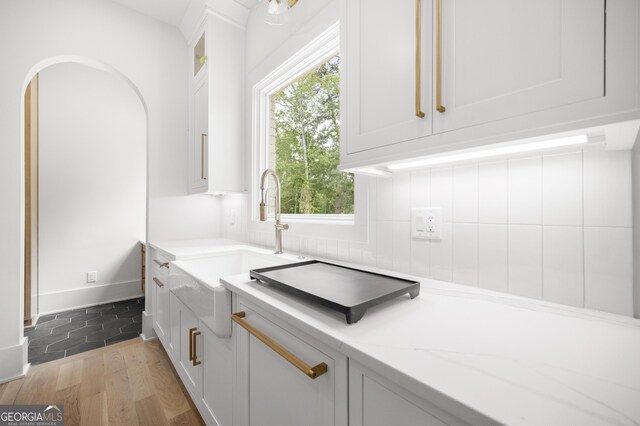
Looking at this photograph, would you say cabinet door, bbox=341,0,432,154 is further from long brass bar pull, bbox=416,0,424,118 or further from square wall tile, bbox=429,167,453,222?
square wall tile, bbox=429,167,453,222

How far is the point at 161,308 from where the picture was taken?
6.73ft

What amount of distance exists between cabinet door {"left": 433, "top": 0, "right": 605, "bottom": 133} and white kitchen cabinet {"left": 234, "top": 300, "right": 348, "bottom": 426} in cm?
67

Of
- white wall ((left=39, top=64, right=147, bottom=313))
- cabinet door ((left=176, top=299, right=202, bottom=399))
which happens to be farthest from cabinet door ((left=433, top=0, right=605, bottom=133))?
white wall ((left=39, top=64, right=147, bottom=313))

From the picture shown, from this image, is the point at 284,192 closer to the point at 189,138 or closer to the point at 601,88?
the point at 189,138

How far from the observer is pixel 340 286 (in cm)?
93

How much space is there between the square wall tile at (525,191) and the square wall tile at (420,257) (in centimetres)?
31

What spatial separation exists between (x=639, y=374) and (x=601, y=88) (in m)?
0.50

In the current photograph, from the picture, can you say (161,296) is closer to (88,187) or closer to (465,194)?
(465,194)

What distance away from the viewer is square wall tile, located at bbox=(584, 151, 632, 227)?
71 cm

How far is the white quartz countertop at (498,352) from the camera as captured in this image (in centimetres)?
40

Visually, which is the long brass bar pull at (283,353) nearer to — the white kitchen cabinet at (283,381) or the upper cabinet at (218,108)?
the white kitchen cabinet at (283,381)

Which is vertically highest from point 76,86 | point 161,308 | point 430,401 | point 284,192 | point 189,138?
point 76,86

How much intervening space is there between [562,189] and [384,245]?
649mm

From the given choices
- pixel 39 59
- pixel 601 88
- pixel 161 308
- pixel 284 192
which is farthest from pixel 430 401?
pixel 39 59
